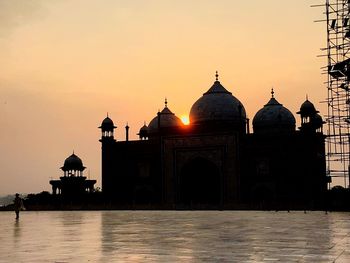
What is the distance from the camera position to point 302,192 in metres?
40.3

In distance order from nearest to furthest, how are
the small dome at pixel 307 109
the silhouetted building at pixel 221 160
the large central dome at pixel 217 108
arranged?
the silhouetted building at pixel 221 160 < the small dome at pixel 307 109 < the large central dome at pixel 217 108

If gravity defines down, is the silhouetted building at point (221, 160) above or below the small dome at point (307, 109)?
below

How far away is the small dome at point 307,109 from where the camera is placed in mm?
45062

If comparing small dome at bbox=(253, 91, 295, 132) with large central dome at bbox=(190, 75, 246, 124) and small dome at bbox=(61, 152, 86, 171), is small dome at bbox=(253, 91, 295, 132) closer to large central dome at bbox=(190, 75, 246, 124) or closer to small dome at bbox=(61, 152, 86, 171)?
large central dome at bbox=(190, 75, 246, 124)

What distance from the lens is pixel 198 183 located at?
4372 centimetres

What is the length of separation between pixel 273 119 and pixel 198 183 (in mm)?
9341

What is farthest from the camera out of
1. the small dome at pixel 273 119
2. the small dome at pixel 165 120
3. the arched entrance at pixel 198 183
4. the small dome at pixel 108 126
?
the small dome at pixel 165 120

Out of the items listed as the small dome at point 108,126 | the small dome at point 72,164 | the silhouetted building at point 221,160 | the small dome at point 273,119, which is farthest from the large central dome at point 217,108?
the small dome at point 72,164

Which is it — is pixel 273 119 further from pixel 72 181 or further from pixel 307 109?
pixel 72 181

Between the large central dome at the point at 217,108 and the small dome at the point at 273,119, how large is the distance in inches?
63.9

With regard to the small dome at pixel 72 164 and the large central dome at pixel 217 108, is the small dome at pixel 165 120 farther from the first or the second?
the small dome at pixel 72 164

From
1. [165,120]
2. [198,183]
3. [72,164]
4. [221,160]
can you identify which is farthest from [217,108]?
[72,164]

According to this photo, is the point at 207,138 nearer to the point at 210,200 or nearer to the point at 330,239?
the point at 210,200

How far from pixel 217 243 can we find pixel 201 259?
245cm
